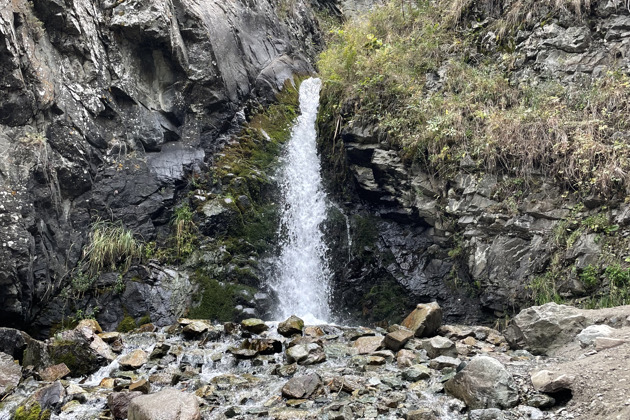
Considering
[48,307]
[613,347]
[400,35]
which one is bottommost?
[48,307]

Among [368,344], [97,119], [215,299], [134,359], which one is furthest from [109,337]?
[97,119]

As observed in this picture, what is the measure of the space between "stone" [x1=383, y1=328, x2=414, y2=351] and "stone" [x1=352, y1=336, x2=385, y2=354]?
0.11 metres

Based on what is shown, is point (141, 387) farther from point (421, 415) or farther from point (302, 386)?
point (421, 415)

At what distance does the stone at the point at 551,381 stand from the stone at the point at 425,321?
2303 millimetres

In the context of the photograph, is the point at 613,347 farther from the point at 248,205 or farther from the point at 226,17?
the point at 226,17

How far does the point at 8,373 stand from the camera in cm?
518

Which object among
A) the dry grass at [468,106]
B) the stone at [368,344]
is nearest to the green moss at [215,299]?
the stone at [368,344]

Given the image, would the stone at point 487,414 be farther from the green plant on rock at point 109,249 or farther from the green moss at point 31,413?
the green plant on rock at point 109,249

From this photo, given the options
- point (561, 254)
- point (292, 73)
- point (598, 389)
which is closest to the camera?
point (598, 389)

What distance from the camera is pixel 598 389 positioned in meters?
3.35

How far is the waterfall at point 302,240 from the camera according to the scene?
867 cm

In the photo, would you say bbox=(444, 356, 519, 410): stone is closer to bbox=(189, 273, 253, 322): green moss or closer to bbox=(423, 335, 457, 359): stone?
bbox=(423, 335, 457, 359): stone

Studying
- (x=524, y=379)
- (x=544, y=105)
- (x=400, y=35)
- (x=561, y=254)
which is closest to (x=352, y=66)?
(x=400, y=35)

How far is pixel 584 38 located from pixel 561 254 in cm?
434
